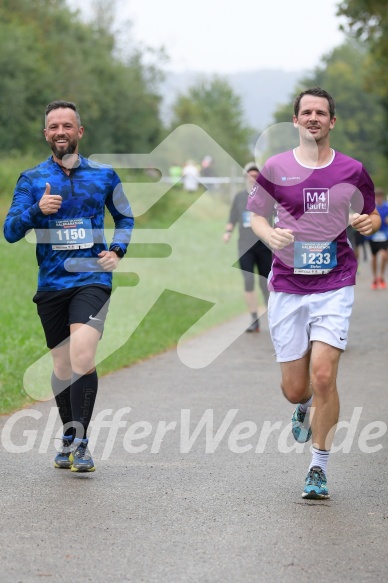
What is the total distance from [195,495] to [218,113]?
12369cm

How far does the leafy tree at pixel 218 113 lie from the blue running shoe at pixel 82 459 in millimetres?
85656

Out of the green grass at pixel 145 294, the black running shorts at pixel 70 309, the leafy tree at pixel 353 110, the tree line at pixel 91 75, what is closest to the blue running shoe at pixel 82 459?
the black running shorts at pixel 70 309

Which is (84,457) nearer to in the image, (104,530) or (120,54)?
(104,530)

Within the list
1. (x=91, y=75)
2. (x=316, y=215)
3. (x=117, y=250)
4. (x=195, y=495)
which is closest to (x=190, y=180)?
(x=91, y=75)

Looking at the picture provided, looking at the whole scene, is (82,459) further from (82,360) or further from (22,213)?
(22,213)

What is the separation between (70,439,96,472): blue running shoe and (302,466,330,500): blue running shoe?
1354 mm

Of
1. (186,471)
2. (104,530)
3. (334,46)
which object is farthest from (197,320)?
(334,46)

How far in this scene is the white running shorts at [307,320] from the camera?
6.55 metres

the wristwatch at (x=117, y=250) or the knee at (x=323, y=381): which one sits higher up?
the wristwatch at (x=117, y=250)

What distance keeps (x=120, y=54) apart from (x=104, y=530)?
73.0 m

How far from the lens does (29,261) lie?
76.7 ft

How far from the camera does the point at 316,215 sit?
259 inches

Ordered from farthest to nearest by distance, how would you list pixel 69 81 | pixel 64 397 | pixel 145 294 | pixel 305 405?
1. pixel 69 81
2. pixel 145 294
3. pixel 64 397
4. pixel 305 405

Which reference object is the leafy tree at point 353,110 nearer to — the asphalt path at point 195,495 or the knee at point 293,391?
the asphalt path at point 195,495
